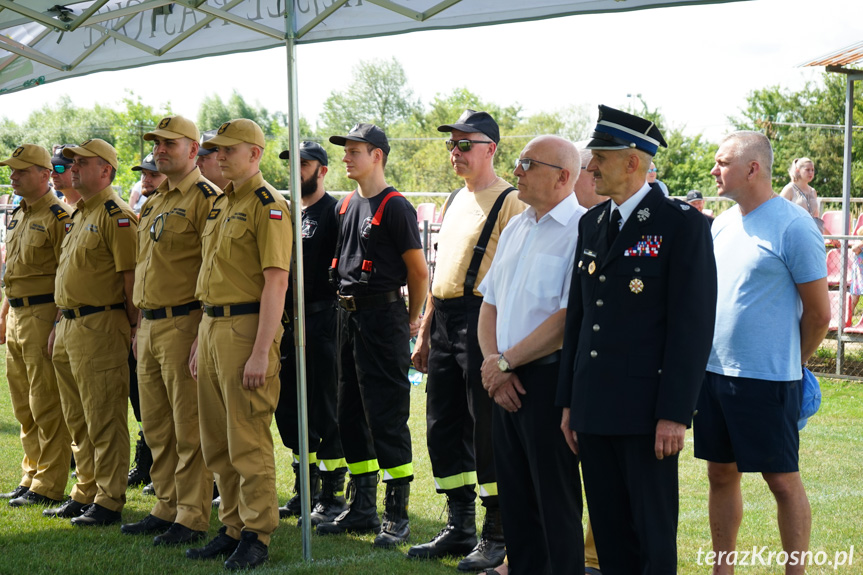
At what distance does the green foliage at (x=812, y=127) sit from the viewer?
1921 inches

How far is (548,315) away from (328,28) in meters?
2.12

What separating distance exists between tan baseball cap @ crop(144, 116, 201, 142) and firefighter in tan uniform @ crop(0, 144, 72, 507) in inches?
56.7

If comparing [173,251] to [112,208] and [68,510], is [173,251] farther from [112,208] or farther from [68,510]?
[68,510]

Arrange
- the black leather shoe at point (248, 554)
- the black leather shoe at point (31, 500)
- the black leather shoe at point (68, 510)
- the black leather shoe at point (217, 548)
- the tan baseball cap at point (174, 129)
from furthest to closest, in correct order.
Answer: the black leather shoe at point (31, 500) < the black leather shoe at point (68, 510) < the tan baseball cap at point (174, 129) < the black leather shoe at point (217, 548) < the black leather shoe at point (248, 554)

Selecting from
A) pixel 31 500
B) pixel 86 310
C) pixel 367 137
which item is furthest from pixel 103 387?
pixel 367 137

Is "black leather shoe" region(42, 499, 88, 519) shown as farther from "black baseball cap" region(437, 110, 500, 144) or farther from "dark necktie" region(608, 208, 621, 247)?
"dark necktie" region(608, 208, 621, 247)

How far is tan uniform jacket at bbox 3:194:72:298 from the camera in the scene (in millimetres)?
6458

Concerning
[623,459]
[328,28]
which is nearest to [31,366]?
[328,28]

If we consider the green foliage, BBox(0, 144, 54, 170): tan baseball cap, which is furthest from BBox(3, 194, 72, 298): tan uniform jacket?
the green foliage

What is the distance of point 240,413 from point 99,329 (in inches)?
62.7

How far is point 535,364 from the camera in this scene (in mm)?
3973

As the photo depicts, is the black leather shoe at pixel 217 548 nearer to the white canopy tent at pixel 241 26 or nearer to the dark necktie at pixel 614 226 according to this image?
the white canopy tent at pixel 241 26

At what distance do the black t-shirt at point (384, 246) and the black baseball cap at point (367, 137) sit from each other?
38 cm

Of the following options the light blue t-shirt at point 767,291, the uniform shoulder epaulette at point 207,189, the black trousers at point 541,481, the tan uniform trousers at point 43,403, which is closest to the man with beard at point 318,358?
the uniform shoulder epaulette at point 207,189
